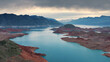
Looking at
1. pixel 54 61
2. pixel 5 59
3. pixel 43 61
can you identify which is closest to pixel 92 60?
pixel 54 61

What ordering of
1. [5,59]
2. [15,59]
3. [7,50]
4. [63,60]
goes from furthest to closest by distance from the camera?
[63,60], [7,50], [15,59], [5,59]

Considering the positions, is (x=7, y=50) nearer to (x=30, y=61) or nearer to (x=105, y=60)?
(x=30, y=61)

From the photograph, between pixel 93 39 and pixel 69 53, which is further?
pixel 93 39

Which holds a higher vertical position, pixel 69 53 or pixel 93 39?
pixel 69 53

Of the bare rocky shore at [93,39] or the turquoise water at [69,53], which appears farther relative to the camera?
the bare rocky shore at [93,39]

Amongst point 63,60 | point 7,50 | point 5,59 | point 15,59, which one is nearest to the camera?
point 5,59

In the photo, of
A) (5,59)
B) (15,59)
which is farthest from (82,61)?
(5,59)

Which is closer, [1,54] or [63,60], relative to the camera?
[1,54]

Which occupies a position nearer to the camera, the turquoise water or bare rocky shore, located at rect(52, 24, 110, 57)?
the turquoise water

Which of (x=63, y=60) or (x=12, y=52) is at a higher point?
(x=12, y=52)
